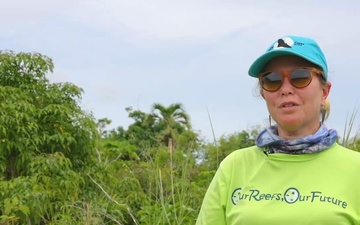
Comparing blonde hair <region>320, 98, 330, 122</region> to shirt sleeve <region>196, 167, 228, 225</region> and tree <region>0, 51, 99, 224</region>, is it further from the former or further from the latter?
tree <region>0, 51, 99, 224</region>

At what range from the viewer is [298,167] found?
6.52 ft

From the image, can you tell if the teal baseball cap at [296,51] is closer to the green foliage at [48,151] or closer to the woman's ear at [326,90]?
the woman's ear at [326,90]

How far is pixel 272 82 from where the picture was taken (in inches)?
79.5

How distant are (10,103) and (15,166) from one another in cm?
69

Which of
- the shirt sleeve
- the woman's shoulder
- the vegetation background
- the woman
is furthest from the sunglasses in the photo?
the vegetation background

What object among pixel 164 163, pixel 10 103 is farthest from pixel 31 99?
pixel 164 163

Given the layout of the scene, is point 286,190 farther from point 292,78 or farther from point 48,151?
point 48,151

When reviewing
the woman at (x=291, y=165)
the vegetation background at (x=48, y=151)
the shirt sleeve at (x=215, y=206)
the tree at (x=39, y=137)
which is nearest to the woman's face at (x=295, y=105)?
the woman at (x=291, y=165)

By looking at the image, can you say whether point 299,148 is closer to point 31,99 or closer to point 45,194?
point 45,194

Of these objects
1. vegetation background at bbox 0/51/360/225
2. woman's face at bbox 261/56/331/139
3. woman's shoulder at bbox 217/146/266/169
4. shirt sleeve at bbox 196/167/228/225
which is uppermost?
vegetation background at bbox 0/51/360/225

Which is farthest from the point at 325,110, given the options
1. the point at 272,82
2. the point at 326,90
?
the point at 272,82

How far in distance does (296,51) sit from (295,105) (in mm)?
137

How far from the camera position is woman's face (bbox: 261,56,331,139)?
199 cm

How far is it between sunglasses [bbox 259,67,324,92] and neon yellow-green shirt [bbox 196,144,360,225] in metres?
0.18
